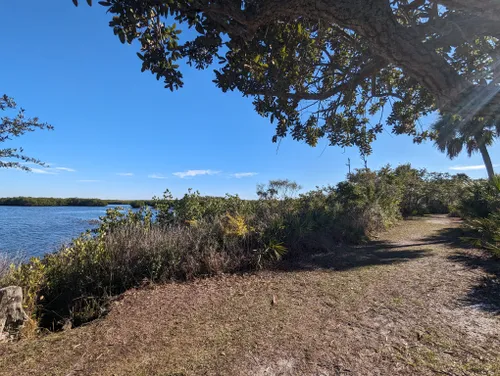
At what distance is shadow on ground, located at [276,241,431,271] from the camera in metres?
6.23

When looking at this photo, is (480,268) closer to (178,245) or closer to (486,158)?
(178,245)

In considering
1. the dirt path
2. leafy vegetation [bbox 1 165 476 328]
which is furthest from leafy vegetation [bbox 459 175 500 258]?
leafy vegetation [bbox 1 165 476 328]

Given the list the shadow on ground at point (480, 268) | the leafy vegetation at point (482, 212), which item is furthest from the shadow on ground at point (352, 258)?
the leafy vegetation at point (482, 212)

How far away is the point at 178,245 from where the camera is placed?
5742mm

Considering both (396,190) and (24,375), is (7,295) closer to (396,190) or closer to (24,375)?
(24,375)

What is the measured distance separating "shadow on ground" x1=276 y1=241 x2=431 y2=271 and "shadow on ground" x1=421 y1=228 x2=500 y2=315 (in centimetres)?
91

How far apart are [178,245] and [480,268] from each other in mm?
6455

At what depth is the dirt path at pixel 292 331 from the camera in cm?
259

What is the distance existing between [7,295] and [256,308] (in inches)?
125

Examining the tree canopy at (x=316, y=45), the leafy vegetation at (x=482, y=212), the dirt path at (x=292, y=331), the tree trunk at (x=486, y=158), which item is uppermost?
the tree trunk at (x=486, y=158)

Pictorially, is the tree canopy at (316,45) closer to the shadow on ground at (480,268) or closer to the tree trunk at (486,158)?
the shadow on ground at (480,268)

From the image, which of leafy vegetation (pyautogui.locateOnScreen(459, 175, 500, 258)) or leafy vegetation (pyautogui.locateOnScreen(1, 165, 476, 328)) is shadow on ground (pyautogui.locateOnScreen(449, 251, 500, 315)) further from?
leafy vegetation (pyautogui.locateOnScreen(1, 165, 476, 328))

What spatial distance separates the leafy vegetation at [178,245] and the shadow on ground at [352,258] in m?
0.32

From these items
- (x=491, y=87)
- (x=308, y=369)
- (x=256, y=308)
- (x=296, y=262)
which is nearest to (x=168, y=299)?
(x=256, y=308)
